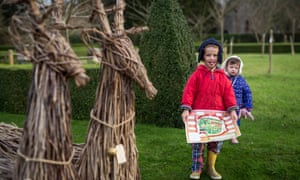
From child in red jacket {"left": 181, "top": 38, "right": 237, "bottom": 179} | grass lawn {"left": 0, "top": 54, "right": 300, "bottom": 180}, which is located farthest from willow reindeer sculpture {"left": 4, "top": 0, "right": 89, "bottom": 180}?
grass lawn {"left": 0, "top": 54, "right": 300, "bottom": 180}

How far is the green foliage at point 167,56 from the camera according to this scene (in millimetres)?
6602

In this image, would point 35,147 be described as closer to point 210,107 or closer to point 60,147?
point 60,147

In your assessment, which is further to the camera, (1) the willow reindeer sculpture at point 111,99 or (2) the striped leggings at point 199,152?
(2) the striped leggings at point 199,152

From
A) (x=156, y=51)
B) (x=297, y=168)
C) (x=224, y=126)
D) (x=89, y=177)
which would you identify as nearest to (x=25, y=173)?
(x=89, y=177)

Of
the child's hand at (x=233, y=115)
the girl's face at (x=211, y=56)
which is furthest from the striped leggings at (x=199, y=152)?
the girl's face at (x=211, y=56)

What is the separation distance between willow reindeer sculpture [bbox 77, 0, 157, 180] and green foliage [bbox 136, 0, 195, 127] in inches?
149

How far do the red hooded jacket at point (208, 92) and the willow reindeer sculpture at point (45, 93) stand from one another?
1740 mm

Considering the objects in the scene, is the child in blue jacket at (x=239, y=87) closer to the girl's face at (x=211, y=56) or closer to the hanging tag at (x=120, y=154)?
the girl's face at (x=211, y=56)

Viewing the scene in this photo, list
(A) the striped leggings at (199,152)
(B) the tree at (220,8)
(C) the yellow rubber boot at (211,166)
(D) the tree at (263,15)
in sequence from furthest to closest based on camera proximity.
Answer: (D) the tree at (263,15), (B) the tree at (220,8), (C) the yellow rubber boot at (211,166), (A) the striped leggings at (199,152)

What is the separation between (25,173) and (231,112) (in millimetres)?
2236

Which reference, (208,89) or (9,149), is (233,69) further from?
(9,149)

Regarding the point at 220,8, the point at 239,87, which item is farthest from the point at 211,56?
the point at 220,8

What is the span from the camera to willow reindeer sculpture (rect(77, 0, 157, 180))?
2.71 m

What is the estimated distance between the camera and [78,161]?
2900 mm
